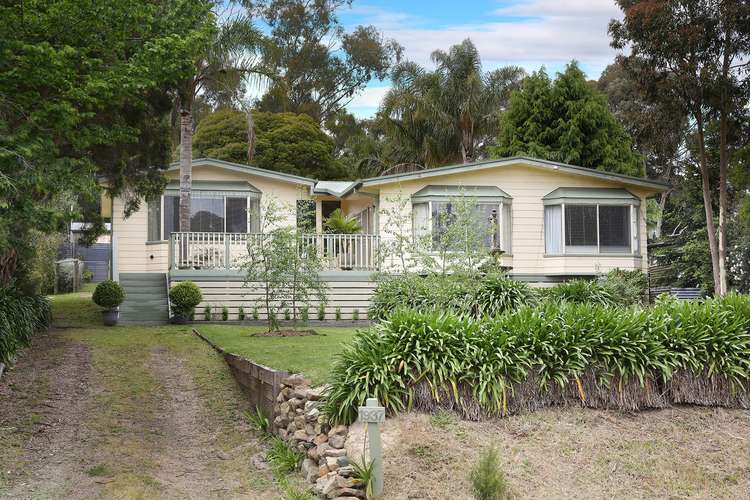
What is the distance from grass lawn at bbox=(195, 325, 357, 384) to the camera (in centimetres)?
1206

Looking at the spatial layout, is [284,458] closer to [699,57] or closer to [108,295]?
[108,295]

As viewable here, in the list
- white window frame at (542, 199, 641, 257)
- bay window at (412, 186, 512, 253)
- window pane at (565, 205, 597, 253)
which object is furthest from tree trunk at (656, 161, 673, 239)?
bay window at (412, 186, 512, 253)


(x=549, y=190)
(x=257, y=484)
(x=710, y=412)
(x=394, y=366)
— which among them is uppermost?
(x=549, y=190)

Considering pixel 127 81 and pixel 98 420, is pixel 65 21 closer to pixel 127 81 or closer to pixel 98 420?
pixel 127 81

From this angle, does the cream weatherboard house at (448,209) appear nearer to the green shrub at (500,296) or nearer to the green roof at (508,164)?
the green roof at (508,164)

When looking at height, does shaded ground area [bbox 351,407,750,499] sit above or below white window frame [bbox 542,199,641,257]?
below

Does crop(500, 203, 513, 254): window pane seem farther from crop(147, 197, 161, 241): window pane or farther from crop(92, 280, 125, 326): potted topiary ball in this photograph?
crop(92, 280, 125, 326): potted topiary ball

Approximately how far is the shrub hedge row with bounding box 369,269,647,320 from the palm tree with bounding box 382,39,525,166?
22355 mm

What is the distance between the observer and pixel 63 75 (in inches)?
461

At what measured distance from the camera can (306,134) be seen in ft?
138

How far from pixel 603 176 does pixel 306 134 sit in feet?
65.1

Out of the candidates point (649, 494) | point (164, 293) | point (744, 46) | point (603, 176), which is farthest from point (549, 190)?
point (649, 494)

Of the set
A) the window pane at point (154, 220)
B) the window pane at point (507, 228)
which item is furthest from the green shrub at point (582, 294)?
the window pane at point (154, 220)

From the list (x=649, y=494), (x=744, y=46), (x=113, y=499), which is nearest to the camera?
(x=649, y=494)
